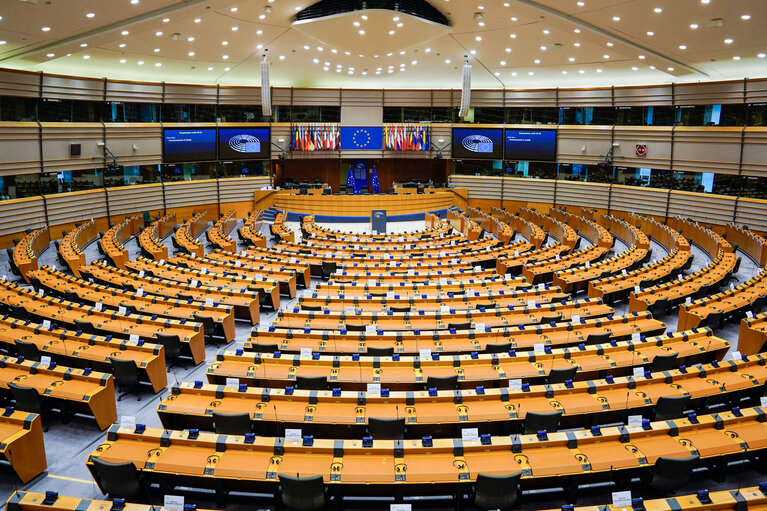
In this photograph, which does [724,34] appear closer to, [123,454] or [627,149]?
[627,149]

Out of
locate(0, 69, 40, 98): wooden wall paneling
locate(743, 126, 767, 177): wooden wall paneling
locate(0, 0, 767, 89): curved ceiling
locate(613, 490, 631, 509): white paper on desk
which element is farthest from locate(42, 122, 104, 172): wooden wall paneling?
locate(743, 126, 767, 177): wooden wall paneling

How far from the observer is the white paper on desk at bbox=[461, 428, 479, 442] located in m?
7.47

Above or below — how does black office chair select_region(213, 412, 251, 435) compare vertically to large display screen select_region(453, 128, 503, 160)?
below

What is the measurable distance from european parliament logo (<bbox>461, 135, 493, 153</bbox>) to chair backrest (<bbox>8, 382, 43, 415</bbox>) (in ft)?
94.0

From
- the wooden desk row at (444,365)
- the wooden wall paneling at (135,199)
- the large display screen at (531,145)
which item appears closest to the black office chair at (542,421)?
the wooden desk row at (444,365)

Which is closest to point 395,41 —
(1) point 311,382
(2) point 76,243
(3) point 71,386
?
(2) point 76,243

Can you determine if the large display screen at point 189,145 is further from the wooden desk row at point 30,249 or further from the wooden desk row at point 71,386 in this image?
the wooden desk row at point 71,386

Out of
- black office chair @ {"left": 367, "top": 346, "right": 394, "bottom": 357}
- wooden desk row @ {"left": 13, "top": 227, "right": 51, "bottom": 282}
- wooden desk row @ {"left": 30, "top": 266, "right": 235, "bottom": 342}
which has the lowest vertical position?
black office chair @ {"left": 367, "top": 346, "right": 394, "bottom": 357}

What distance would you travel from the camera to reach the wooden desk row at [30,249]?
17.3 metres

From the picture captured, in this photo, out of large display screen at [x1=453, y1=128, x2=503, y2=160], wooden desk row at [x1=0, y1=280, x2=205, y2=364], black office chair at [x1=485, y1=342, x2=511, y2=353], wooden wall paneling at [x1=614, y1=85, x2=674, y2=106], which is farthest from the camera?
large display screen at [x1=453, y1=128, x2=503, y2=160]

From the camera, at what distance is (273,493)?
7.23 metres

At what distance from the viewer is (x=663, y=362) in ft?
33.2

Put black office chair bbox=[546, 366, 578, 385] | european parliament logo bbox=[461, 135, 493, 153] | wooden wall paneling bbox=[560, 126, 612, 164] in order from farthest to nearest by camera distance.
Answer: european parliament logo bbox=[461, 135, 493, 153] → wooden wall paneling bbox=[560, 126, 612, 164] → black office chair bbox=[546, 366, 578, 385]

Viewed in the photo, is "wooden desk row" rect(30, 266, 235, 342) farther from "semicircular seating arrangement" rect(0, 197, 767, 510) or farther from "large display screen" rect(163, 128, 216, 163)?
"large display screen" rect(163, 128, 216, 163)
